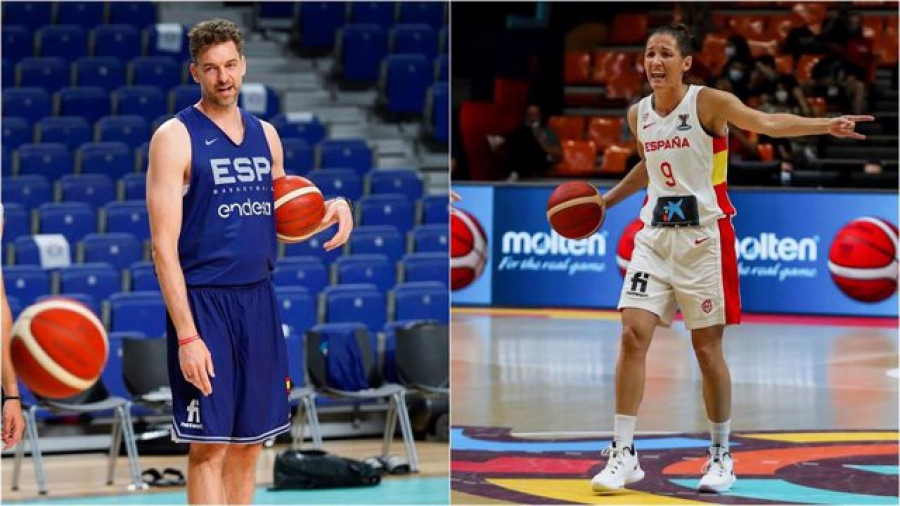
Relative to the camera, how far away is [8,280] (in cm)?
1148

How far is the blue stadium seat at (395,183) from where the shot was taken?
14.8m

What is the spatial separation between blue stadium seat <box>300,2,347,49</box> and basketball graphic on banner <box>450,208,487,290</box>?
335 cm

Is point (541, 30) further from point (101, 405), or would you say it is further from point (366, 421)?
point (101, 405)

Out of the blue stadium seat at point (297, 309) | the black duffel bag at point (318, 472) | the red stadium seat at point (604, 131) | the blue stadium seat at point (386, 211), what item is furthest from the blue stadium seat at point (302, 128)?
the black duffel bag at point (318, 472)

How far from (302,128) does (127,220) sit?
3.05 metres

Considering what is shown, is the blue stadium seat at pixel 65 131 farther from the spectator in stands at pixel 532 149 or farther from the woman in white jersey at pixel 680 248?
the woman in white jersey at pixel 680 248

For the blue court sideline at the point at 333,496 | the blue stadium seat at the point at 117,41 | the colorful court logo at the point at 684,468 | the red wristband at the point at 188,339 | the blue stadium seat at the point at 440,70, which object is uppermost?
the blue stadium seat at the point at 117,41

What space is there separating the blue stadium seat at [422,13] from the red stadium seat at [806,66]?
4398 mm

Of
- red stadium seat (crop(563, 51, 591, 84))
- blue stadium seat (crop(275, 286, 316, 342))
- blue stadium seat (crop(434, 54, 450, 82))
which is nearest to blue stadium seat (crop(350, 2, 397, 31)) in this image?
blue stadium seat (crop(434, 54, 450, 82))

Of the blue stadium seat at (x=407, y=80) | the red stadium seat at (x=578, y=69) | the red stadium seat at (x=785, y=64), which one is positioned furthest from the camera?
the red stadium seat at (x=578, y=69)

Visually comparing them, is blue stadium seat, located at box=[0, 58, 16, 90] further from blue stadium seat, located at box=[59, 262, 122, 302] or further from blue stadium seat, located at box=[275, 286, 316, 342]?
blue stadium seat, located at box=[275, 286, 316, 342]

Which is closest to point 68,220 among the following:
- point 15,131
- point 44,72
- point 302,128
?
point 15,131

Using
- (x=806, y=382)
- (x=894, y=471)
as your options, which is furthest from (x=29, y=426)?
(x=806, y=382)

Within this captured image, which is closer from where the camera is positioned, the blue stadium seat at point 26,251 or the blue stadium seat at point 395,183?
the blue stadium seat at point 26,251
